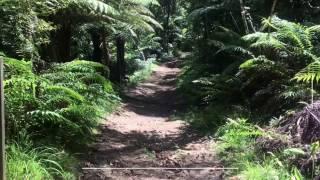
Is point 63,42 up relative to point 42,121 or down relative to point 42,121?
up

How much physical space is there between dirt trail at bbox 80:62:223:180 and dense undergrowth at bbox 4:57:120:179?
0.40 metres

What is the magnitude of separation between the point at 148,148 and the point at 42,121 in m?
2.00

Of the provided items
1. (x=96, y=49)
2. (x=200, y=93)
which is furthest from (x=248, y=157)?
(x=96, y=49)

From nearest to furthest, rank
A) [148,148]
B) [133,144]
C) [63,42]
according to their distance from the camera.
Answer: [148,148], [133,144], [63,42]

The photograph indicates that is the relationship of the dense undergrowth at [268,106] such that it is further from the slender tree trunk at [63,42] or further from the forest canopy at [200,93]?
the slender tree trunk at [63,42]

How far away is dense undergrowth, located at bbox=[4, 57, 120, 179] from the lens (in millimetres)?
5602

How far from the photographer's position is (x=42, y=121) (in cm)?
673

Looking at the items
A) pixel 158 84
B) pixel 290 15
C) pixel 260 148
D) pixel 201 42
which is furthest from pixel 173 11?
pixel 260 148

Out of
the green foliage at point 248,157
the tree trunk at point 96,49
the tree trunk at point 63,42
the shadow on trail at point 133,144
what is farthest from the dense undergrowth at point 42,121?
the tree trunk at point 96,49

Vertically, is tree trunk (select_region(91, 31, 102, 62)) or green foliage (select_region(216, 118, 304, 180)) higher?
tree trunk (select_region(91, 31, 102, 62))

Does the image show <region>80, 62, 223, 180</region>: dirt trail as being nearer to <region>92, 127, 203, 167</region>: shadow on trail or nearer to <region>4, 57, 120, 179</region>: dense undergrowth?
<region>92, 127, 203, 167</region>: shadow on trail

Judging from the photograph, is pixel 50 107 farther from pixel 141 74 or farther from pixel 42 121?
pixel 141 74

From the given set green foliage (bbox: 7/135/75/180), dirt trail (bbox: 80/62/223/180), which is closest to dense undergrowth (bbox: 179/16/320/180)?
dirt trail (bbox: 80/62/223/180)

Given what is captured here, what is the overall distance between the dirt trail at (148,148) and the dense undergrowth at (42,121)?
0.40 meters
